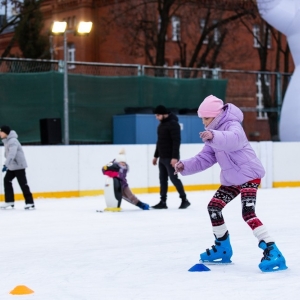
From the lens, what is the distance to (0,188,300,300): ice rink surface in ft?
19.1

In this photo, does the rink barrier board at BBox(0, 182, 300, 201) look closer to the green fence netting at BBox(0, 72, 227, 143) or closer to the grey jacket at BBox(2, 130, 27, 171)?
the green fence netting at BBox(0, 72, 227, 143)

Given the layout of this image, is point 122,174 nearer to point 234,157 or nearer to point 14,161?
point 14,161

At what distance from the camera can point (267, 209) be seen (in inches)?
507

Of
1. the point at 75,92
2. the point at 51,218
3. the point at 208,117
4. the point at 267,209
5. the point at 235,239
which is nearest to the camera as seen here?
the point at 208,117

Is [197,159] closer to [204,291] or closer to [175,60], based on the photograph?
[204,291]

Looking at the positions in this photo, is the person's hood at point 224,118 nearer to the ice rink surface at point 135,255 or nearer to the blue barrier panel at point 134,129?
the ice rink surface at point 135,255

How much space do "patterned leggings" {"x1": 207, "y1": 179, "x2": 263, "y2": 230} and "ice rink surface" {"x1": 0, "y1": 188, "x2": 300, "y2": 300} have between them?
15.2 inches

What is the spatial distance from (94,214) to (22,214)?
1.10m

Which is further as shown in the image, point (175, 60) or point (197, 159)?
point (175, 60)

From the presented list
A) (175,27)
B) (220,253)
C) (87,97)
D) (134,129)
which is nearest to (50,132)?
(87,97)

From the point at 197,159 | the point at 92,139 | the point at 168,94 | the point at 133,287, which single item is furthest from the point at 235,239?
the point at 168,94

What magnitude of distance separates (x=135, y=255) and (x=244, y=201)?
1.54 m

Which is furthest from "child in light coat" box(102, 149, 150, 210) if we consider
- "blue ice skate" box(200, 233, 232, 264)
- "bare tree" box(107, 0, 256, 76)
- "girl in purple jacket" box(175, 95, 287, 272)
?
"bare tree" box(107, 0, 256, 76)

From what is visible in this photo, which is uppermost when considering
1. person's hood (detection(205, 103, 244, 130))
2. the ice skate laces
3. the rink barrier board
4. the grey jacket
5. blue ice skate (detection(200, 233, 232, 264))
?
person's hood (detection(205, 103, 244, 130))
